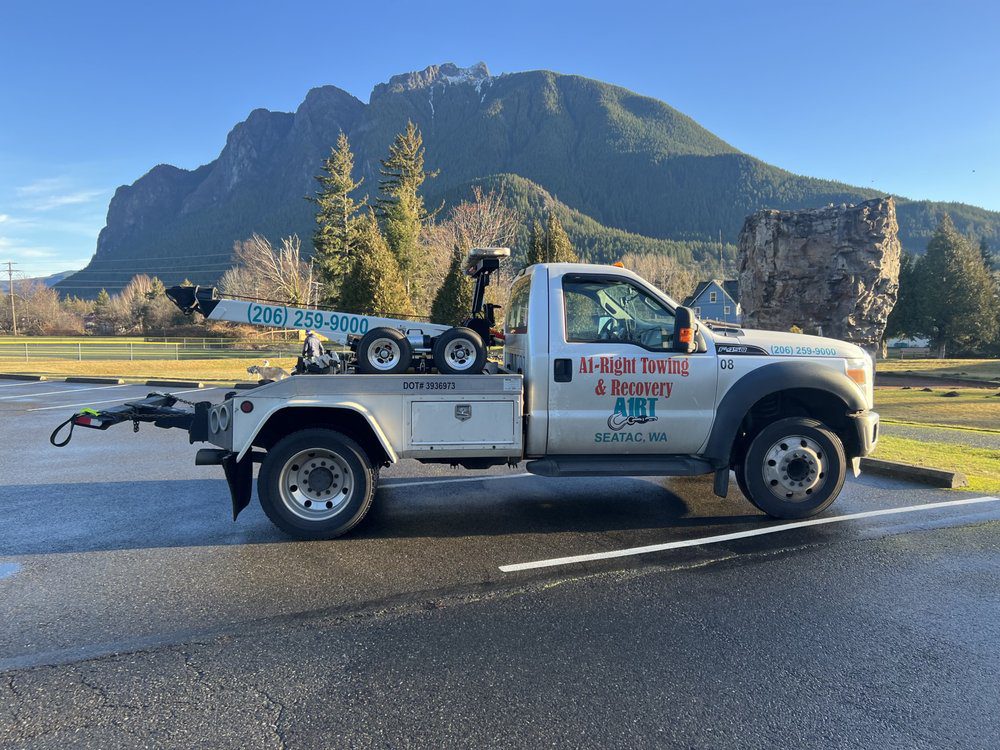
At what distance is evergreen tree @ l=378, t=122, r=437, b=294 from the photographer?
136 feet

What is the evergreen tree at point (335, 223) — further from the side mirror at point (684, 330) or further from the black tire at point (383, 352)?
the side mirror at point (684, 330)

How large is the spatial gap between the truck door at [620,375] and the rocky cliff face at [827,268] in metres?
33.3

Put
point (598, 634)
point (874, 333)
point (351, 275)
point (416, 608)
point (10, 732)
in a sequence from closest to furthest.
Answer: point (10, 732) < point (598, 634) < point (416, 608) < point (351, 275) < point (874, 333)

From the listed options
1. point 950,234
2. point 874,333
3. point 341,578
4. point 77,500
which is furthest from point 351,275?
point 950,234

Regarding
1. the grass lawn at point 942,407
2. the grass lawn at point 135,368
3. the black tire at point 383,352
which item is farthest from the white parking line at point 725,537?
the grass lawn at point 135,368

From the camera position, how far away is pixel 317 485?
502 centimetres

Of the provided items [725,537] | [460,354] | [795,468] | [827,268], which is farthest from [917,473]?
[827,268]

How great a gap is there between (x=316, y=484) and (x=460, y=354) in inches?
64.1

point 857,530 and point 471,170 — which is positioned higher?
point 471,170

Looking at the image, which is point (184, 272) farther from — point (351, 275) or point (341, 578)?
point (341, 578)

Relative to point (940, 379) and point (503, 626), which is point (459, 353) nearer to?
point (503, 626)

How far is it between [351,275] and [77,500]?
2375 cm

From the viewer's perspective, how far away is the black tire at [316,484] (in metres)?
4.88

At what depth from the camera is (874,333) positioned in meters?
36.6
